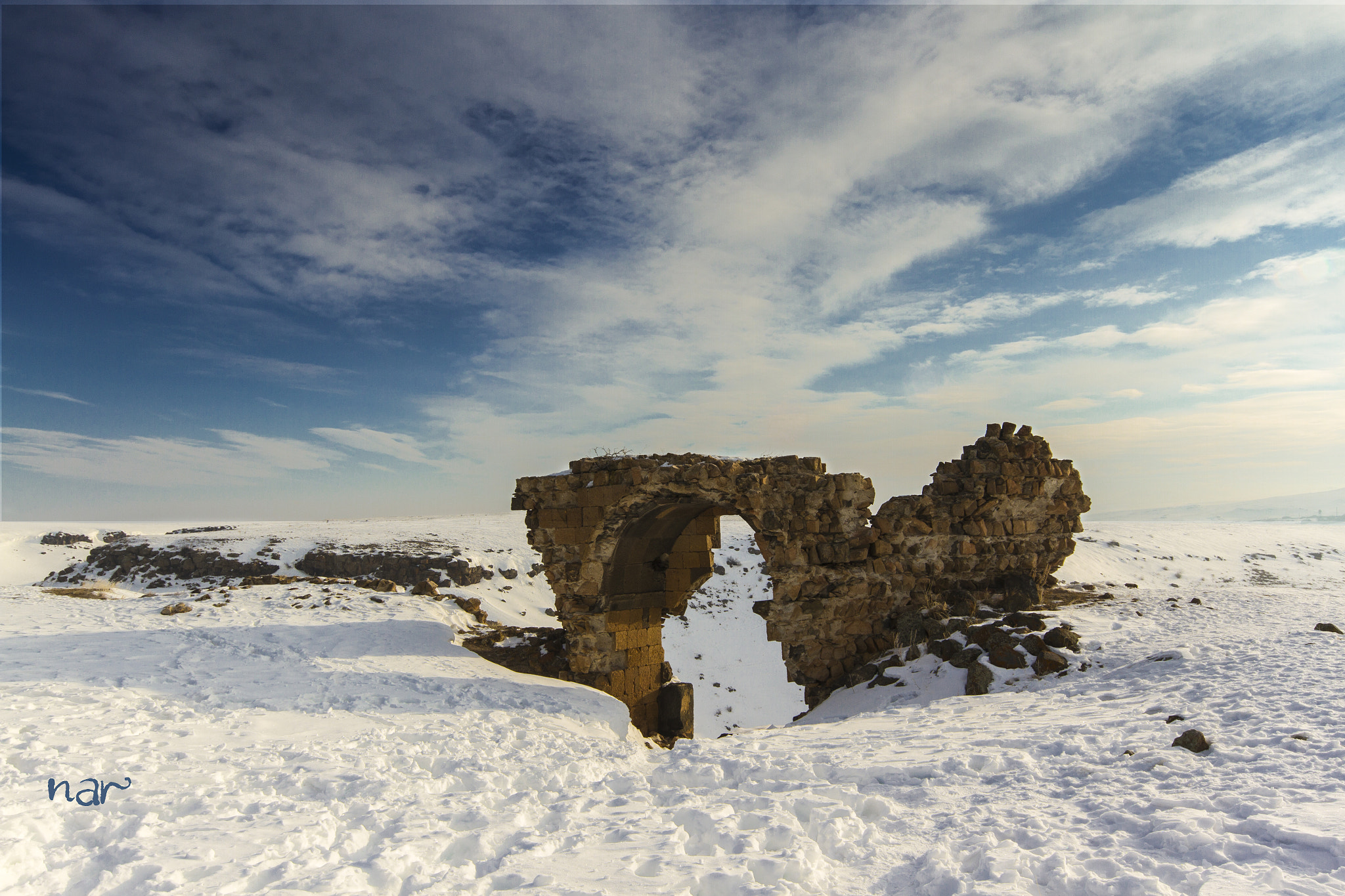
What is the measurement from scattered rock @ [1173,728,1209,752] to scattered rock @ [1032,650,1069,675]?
3273mm

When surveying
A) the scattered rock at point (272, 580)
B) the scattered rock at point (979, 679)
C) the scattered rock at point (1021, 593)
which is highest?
the scattered rock at point (272, 580)

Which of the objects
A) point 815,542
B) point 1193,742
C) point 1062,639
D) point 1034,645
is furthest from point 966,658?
point 1193,742

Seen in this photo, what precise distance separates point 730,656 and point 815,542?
15.7 metres

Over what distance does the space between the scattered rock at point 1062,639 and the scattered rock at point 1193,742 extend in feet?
12.1

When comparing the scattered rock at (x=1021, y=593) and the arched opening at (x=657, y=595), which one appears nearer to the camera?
the scattered rock at (x=1021, y=593)

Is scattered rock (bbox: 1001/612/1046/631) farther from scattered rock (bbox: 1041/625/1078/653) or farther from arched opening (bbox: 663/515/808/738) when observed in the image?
arched opening (bbox: 663/515/808/738)

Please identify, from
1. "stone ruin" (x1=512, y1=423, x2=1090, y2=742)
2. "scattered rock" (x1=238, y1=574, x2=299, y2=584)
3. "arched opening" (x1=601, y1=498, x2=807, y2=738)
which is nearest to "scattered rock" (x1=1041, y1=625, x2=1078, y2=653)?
"stone ruin" (x1=512, y1=423, x2=1090, y2=742)

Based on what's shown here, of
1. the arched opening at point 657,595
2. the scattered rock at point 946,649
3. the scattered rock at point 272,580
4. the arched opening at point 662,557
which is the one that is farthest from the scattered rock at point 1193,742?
the scattered rock at point 272,580

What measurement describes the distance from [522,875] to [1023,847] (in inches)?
119

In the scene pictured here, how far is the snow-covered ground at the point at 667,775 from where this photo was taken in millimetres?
4055

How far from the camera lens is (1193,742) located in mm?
5461

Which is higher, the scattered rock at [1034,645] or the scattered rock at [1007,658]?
the scattered rock at [1034,645]

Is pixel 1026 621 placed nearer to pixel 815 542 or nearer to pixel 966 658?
pixel 966 658

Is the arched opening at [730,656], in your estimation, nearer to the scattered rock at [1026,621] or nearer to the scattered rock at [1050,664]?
the scattered rock at [1026,621]
